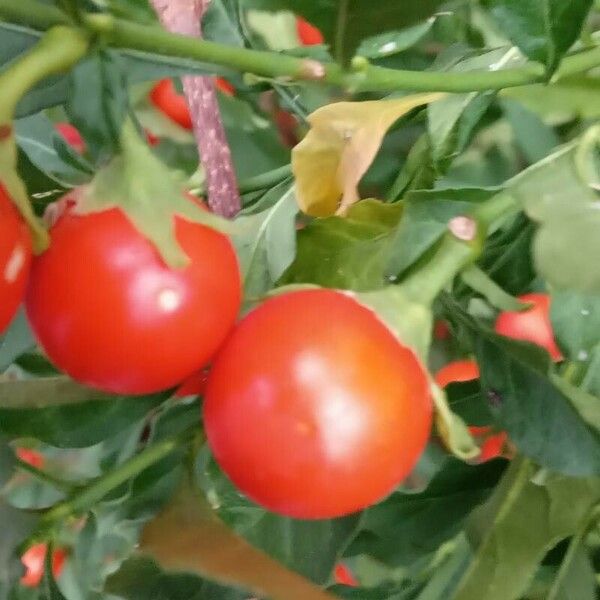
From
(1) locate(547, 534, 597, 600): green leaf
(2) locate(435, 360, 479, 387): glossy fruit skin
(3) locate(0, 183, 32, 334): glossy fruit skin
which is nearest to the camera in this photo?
(3) locate(0, 183, 32, 334): glossy fruit skin

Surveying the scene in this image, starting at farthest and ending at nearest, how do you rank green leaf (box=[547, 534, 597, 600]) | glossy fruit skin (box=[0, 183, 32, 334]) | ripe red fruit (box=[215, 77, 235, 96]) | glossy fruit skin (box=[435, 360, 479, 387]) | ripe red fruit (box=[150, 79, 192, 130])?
ripe red fruit (box=[150, 79, 192, 130]), ripe red fruit (box=[215, 77, 235, 96]), glossy fruit skin (box=[435, 360, 479, 387]), green leaf (box=[547, 534, 597, 600]), glossy fruit skin (box=[0, 183, 32, 334])

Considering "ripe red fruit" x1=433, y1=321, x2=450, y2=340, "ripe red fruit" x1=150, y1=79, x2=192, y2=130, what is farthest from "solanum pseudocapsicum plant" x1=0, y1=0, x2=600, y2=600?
"ripe red fruit" x1=150, y1=79, x2=192, y2=130

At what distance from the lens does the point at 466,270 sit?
30 centimetres

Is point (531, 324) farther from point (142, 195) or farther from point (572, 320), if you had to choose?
point (142, 195)

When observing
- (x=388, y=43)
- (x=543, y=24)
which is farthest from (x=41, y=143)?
(x=543, y=24)

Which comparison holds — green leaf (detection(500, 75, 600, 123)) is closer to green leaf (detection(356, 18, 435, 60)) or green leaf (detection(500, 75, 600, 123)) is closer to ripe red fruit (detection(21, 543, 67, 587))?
green leaf (detection(356, 18, 435, 60))

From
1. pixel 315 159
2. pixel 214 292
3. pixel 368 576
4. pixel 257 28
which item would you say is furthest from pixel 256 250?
pixel 368 576

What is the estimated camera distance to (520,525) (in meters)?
0.37

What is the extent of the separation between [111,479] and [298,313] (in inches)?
6.4

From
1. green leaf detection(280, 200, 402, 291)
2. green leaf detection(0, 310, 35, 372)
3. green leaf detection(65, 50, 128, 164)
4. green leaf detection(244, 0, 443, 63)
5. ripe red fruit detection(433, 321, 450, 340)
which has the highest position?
green leaf detection(65, 50, 128, 164)

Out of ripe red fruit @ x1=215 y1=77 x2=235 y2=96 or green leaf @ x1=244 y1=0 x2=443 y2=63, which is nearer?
green leaf @ x1=244 y1=0 x2=443 y2=63

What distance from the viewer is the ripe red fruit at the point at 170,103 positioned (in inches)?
30.0

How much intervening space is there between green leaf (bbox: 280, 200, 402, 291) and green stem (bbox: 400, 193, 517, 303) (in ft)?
0.13

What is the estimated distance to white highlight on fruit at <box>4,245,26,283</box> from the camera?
0.21m
